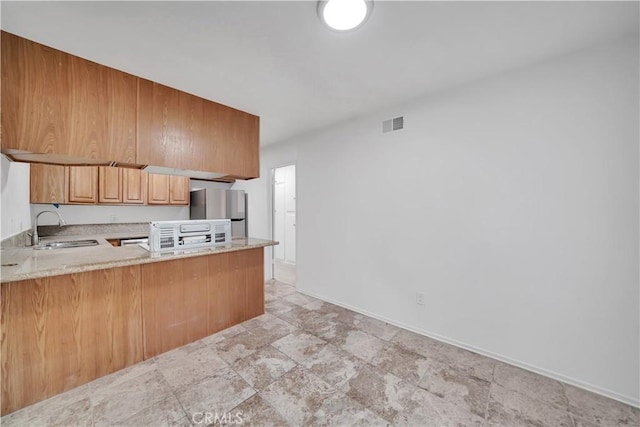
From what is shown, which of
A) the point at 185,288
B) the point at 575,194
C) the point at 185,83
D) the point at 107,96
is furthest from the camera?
the point at 185,288

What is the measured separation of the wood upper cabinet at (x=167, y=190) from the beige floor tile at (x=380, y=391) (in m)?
3.83

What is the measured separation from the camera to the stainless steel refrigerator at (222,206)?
4203 mm

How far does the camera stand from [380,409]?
159 cm

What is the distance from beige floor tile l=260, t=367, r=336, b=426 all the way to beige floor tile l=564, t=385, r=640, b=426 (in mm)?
1531

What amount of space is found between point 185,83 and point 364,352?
283cm

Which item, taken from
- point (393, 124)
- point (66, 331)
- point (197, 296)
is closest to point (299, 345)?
point (197, 296)

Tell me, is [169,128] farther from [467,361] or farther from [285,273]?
[285,273]

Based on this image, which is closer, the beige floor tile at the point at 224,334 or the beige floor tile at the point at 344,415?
the beige floor tile at the point at 344,415

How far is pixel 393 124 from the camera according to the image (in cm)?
274

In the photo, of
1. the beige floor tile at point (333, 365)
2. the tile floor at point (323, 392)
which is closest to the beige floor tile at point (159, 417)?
the tile floor at point (323, 392)

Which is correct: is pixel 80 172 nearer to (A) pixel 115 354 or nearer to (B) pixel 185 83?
(B) pixel 185 83

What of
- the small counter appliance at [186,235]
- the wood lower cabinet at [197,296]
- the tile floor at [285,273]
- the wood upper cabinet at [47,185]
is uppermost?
the wood upper cabinet at [47,185]

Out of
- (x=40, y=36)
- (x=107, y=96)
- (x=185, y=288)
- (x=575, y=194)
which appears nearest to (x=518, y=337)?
(x=575, y=194)

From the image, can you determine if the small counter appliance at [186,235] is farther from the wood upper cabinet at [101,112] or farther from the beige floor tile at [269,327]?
the beige floor tile at [269,327]
